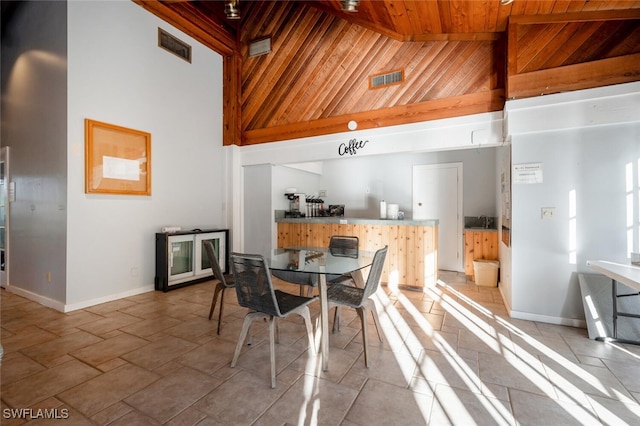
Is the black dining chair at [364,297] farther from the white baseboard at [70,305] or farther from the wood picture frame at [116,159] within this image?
the wood picture frame at [116,159]

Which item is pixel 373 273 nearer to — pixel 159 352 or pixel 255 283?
pixel 255 283

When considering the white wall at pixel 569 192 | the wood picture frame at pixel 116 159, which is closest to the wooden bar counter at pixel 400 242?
the white wall at pixel 569 192

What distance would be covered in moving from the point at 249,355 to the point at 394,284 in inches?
109

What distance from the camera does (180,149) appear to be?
4.83 meters

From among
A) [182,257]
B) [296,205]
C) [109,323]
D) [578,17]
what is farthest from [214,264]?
[578,17]

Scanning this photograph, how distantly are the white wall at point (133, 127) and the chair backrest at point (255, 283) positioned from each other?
107 inches

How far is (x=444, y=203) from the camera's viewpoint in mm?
5738

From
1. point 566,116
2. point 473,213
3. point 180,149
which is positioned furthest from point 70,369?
point 473,213

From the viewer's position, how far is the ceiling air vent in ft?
14.2

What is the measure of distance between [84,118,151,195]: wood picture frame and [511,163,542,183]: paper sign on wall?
487cm

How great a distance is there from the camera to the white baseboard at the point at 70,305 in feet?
11.6

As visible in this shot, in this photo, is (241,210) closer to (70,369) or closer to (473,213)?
(70,369)

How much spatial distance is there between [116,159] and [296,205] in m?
3.07

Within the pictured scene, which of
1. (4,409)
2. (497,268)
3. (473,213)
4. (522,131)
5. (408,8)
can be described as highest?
(408,8)
